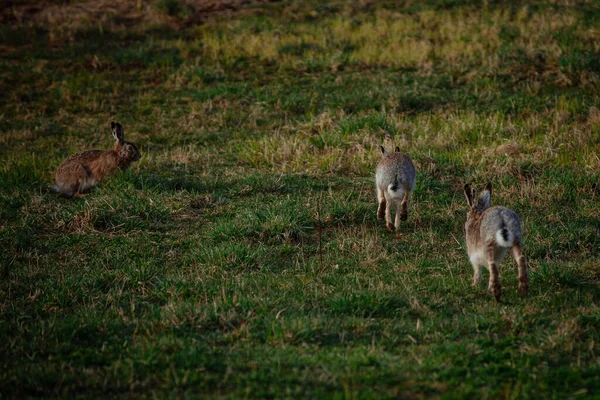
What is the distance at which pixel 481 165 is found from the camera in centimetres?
1116

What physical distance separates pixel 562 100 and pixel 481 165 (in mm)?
3742

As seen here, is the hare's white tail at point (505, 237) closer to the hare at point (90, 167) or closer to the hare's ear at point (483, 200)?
the hare's ear at point (483, 200)

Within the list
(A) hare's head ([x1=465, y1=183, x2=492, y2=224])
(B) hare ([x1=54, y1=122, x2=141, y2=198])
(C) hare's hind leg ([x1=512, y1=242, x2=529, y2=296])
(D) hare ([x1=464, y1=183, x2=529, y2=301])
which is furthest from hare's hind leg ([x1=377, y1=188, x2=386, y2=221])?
(B) hare ([x1=54, y1=122, x2=141, y2=198])

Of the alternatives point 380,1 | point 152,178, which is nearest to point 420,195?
point 152,178

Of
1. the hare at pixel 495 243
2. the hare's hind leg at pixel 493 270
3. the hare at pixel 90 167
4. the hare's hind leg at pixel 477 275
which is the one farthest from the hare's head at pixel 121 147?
the hare's hind leg at pixel 493 270

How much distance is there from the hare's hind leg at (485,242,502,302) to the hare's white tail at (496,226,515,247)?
0.49ft

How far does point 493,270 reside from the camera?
269 inches

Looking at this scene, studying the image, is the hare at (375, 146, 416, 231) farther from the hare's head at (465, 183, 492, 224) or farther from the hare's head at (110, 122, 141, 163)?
the hare's head at (110, 122, 141, 163)

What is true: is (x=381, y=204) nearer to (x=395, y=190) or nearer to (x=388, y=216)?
(x=388, y=216)

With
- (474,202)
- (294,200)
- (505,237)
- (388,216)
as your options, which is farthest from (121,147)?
(505,237)

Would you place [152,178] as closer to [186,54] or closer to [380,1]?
[186,54]

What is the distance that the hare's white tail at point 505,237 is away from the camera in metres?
6.67

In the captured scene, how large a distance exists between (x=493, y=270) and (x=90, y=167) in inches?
260

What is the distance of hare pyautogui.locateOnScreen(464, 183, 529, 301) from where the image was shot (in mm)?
6750
